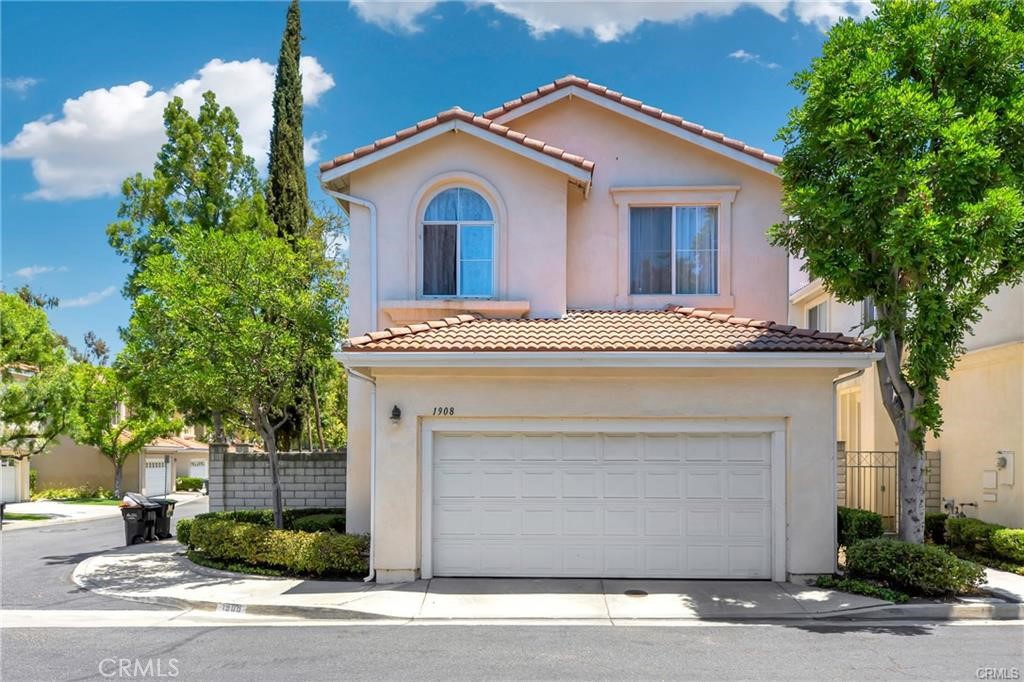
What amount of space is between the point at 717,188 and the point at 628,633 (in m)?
8.82

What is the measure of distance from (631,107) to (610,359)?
19.5 ft

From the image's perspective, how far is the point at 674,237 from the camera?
50.1 feet

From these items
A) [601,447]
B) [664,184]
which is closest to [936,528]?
[601,447]

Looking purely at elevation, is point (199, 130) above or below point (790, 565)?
above

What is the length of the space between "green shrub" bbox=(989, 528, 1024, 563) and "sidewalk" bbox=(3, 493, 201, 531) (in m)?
23.5

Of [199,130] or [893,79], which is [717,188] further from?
[199,130]

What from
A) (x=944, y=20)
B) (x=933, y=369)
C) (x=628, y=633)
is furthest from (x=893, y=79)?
(x=628, y=633)

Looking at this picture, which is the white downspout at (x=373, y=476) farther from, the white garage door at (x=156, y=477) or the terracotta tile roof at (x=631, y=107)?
the white garage door at (x=156, y=477)

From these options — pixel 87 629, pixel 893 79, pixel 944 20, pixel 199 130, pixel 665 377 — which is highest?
pixel 199 130

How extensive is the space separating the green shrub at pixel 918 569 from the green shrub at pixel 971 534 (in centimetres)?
287

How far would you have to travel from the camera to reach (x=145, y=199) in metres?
25.4

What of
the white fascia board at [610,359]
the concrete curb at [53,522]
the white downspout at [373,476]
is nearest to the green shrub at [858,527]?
the white fascia board at [610,359]

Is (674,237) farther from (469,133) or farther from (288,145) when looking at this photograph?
(288,145)

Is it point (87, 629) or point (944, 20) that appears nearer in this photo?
point (87, 629)
